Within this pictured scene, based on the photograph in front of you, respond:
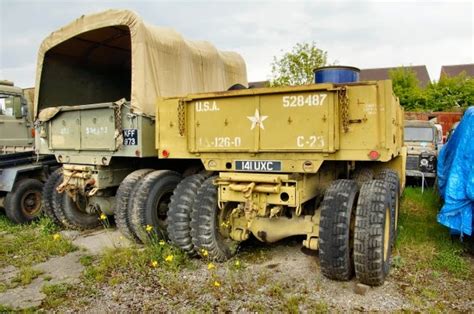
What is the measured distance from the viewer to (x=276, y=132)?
4.78 metres

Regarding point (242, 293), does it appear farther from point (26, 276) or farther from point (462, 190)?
point (462, 190)

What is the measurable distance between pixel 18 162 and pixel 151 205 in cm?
407

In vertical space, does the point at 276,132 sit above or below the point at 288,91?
below

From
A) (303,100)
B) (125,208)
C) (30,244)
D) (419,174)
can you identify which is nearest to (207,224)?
(125,208)

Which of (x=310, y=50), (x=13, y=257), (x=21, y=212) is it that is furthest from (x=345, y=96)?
(x=310, y=50)

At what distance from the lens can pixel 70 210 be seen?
745 cm

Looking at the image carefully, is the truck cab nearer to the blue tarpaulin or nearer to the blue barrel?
the blue barrel

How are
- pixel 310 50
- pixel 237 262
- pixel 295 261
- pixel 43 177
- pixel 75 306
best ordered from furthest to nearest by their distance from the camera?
pixel 310 50, pixel 43 177, pixel 295 261, pixel 237 262, pixel 75 306

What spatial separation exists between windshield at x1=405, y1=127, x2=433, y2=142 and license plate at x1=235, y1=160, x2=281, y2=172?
829 centimetres

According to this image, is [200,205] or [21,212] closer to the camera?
[200,205]

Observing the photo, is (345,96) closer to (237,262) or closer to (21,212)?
(237,262)

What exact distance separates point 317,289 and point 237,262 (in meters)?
1.01

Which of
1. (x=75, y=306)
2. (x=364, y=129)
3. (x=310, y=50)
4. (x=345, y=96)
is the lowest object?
(x=75, y=306)

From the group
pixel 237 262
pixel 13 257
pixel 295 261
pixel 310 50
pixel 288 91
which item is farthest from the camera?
pixel 310 50
